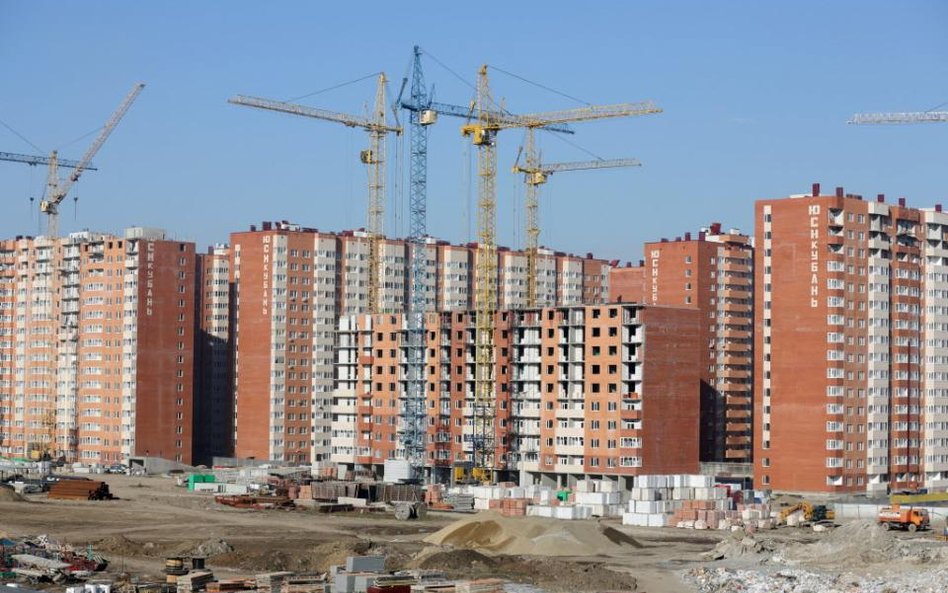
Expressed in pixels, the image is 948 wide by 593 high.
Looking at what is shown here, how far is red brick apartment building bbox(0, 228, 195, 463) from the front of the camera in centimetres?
17962

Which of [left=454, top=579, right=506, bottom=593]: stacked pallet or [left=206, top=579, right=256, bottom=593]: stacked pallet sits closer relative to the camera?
[left=454, top=579, right=506, bottom=593]: stacked pallet

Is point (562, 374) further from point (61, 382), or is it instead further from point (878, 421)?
point (61, 382)

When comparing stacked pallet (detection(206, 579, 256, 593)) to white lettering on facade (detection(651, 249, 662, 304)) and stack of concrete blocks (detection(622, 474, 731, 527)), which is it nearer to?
stack of concrete blocks (detection(622, 474, 731, 527))

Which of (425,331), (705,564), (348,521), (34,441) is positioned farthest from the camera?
(34,441)

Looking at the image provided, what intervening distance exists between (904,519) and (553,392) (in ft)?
139

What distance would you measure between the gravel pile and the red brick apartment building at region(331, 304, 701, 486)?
56.5 m

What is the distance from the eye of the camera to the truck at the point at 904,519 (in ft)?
337

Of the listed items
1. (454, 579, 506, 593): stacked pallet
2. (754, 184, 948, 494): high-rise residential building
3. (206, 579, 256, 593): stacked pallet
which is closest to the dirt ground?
(454, 579, 506, 593): stacked pallet

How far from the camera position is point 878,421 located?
13662 centimetres

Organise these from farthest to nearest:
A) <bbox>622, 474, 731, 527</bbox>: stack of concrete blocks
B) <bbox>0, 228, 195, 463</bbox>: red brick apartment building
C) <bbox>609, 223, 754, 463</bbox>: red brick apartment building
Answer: <bbox>0, 228, 195, 463</bbox>: red brick apartment building → <bbox>609, 223, 754, 463</bbox>: red brick apartment building → <bbox>622, 474, 731, 527</bbox>: stack of concrete blocks

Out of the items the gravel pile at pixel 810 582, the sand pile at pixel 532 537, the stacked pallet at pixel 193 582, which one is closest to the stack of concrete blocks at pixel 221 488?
the sand pile at pixel 532 537

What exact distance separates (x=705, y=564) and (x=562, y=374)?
57.0 meters

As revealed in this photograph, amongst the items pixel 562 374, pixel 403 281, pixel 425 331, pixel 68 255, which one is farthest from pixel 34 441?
pixel 562 374

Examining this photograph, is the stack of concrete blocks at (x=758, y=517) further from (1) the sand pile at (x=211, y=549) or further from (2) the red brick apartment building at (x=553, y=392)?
(1) the sand pile at (x=211, y=549)
